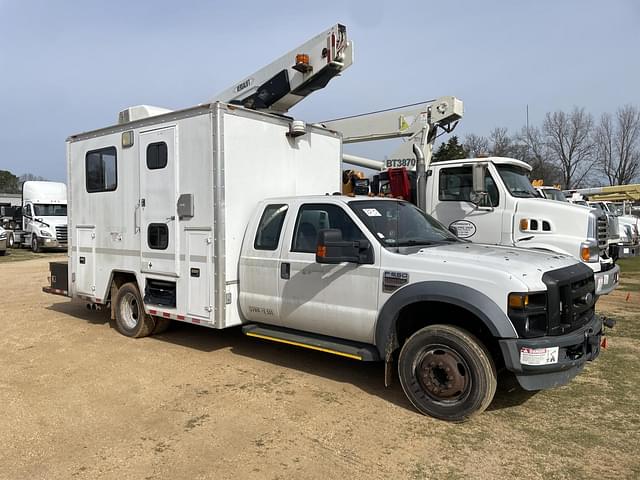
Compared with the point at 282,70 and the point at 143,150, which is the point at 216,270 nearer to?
the point at 143,150

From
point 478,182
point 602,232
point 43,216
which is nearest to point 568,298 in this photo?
point 478,182

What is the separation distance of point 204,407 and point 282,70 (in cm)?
527

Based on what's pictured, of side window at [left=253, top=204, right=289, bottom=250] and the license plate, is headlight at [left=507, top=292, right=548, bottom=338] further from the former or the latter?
side window at [left=253, top=204, right=289, bottom=250]

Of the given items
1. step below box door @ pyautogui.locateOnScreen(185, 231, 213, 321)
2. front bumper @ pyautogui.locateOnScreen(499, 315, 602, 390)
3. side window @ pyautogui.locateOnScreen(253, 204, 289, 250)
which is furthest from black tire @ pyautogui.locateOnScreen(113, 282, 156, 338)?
front bumper @ pyautogui.locateOnScreen(499, 315, 602, 390)

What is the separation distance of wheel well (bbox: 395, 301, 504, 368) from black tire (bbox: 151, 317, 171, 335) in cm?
368

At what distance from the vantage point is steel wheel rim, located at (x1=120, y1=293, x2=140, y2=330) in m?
7.55

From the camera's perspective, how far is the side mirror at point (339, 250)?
4957 mm

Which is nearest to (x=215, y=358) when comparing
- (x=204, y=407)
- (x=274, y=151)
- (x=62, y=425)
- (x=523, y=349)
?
(x=204, y=407)

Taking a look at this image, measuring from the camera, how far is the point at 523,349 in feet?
13.9

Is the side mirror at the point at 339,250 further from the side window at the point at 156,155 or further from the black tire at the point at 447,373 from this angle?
the side window at the point at 156,155

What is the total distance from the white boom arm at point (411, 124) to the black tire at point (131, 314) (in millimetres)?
5726

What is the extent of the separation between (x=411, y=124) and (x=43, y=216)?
19.4 metres

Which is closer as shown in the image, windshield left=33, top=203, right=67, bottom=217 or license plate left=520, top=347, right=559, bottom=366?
license plate left=520, top=347, right=559, bottom=366

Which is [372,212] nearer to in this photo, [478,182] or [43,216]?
[478,182]
